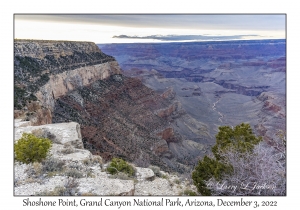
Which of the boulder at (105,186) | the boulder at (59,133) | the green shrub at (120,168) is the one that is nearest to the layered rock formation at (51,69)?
the boulder at (59,133)

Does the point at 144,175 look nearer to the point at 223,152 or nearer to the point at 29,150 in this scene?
the point at 223,152

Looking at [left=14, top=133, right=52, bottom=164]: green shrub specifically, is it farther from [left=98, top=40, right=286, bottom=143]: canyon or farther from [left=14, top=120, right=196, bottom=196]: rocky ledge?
[left=98, top=40, right=286, bottom=143]: canyon

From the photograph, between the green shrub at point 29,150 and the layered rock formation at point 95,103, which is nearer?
the green shrub at point 29,150

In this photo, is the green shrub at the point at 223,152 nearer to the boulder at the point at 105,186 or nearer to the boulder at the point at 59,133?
the boulder at the point at 105,186

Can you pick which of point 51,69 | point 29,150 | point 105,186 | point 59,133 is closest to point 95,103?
point 51,69

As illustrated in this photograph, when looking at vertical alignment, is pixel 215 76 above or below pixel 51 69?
above

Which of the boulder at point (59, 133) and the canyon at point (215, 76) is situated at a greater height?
the canyon at point (215, 76)

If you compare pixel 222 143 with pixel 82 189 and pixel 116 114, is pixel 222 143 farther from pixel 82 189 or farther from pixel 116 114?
pixel 116 114
